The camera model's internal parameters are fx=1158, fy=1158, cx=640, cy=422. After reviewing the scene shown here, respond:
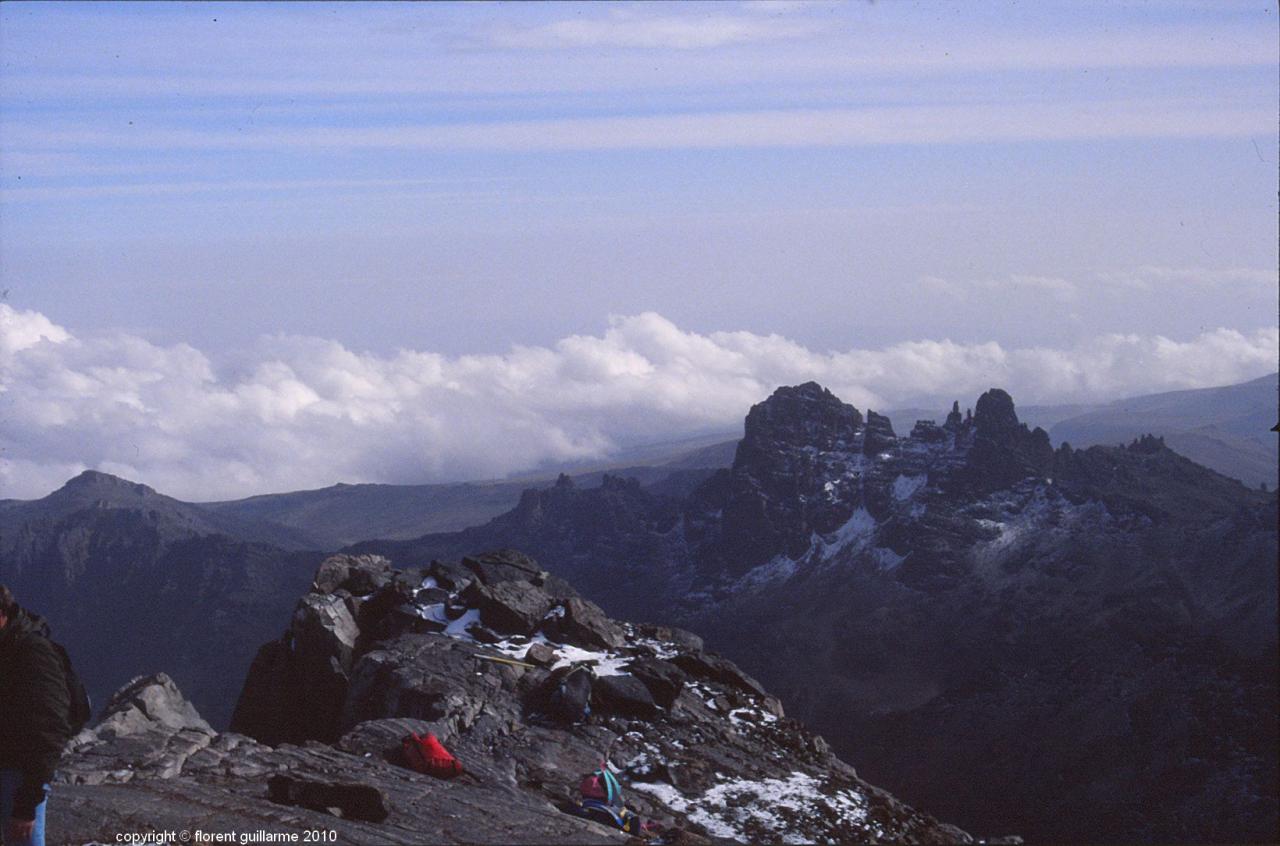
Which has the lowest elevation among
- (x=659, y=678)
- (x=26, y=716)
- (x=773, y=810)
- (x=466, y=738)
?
(x=773, y=810)

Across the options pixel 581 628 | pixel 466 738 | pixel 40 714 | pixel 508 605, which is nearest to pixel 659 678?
pixel 581 628

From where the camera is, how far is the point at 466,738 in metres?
45.3

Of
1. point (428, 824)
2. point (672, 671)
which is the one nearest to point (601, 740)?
point (672, 671)

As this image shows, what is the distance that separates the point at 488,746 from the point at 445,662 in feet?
28.9

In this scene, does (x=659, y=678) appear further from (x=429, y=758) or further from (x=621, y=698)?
(x=429, y=758)

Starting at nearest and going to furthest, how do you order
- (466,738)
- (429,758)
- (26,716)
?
(26,716) < (429,758) < (466,738)

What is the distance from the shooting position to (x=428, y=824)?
1232 inches

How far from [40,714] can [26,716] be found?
0.65 ft

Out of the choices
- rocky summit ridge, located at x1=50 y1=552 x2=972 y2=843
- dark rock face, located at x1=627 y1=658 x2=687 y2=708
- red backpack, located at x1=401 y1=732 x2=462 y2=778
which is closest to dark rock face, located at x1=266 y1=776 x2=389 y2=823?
rocky summit ridge, located at x1=50 y1=552 x2=972 y2=843

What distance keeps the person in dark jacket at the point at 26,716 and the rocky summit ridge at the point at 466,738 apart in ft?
25.8

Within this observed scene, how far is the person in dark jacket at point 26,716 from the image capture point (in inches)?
704

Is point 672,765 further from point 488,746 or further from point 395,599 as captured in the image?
point 395,599

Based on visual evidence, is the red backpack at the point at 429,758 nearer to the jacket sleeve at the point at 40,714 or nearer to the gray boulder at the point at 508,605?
the gray boulder at the point at 508,605

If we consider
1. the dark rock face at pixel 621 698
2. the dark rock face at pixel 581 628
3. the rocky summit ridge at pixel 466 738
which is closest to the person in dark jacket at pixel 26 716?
the rocky summit ridge at pixel 466 738
